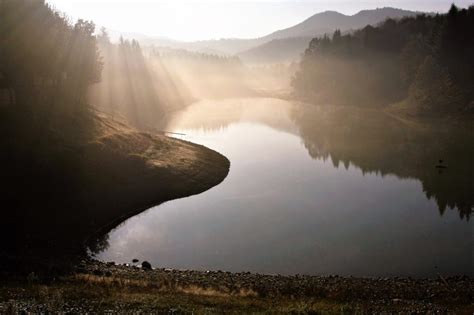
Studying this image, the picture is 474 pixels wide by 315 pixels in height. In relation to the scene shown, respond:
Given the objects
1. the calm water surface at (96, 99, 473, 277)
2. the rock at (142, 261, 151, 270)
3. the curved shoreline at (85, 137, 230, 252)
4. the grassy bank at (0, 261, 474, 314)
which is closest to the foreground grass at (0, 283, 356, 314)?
the grassy bank at (0, 261, 474, 314)

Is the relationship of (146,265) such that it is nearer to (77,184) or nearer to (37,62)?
(77,184)

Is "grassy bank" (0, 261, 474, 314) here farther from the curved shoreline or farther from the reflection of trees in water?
the reflection of trees in water

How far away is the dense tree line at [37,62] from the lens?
63.4 meters

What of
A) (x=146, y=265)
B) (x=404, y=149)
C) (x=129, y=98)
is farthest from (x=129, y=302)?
(x=129, y=98)

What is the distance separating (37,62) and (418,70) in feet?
425

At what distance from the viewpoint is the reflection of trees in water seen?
65.2 meters

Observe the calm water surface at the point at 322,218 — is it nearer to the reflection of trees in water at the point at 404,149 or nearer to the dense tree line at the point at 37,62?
the reflection of trees in water at the point at 404,149

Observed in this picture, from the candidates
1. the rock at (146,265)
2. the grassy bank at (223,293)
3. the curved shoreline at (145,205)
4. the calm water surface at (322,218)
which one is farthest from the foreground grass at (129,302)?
the curved shoreline at (145,205)

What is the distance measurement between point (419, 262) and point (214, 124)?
103573 mm

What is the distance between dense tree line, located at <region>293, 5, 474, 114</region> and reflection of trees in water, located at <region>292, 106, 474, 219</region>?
16246 mm

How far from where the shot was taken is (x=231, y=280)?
3678 centimetres

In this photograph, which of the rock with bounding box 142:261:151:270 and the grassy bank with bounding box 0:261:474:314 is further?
the rock with bounding box 142:261:151:270

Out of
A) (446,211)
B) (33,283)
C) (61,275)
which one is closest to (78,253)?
(61,275)

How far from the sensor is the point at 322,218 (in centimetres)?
5372
